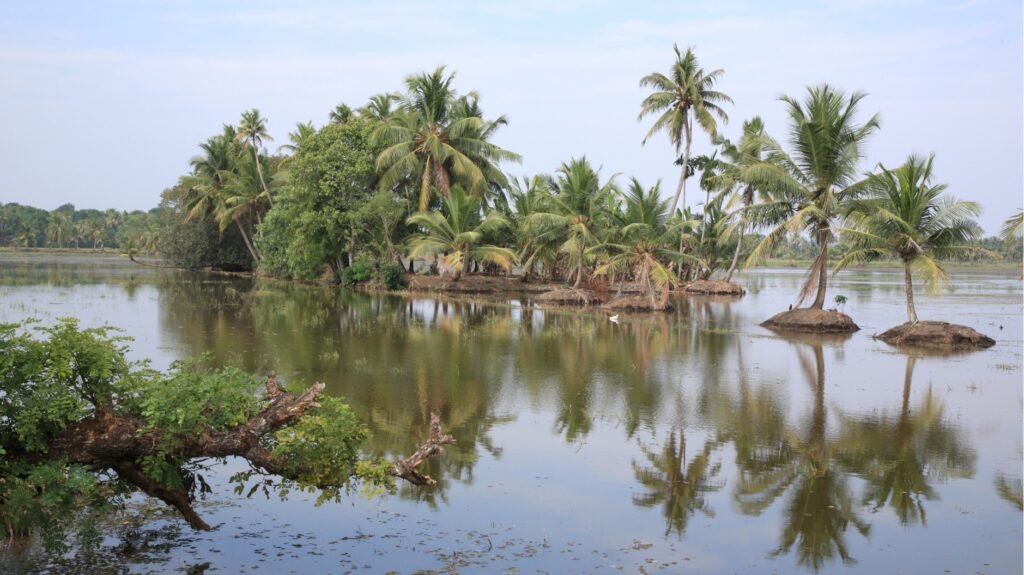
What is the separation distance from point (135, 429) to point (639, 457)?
4.96 metres

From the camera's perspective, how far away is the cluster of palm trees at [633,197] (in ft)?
64.7

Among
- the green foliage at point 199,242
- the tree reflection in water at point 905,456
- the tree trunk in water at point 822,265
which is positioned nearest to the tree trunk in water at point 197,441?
the tree reflection in water at point 905,456

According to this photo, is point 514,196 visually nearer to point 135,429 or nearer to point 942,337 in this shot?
point 942,337

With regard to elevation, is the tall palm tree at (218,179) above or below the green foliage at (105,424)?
above

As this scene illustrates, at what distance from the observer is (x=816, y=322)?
21.4m

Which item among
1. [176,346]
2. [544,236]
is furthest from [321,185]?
[176,346]

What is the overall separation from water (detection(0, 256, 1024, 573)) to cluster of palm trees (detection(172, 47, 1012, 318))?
3.07 metres

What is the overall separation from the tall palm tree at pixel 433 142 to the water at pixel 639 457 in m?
18.1

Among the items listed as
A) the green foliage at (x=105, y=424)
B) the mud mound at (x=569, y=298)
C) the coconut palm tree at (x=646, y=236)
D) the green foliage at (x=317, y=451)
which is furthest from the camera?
the mud mound at (x=569, y=298)

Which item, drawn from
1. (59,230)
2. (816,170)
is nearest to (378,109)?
(816,170)

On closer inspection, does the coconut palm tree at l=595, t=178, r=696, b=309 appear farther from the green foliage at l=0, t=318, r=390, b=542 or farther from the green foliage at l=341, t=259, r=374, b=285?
the green foliage at l=0, t=318, r=390, b=542

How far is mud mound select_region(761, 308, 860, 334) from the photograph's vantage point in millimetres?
21359

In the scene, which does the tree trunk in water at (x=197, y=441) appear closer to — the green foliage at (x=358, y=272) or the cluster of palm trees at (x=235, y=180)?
the green foliage at (x=358, y=272)

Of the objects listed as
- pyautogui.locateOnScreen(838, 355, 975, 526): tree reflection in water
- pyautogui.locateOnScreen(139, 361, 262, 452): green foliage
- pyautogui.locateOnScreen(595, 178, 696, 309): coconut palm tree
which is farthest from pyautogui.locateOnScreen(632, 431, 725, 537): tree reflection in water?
pyautogui.locateOnScreen(595, 178, 696, 309): coconut palm tree
